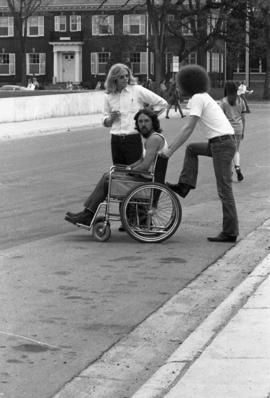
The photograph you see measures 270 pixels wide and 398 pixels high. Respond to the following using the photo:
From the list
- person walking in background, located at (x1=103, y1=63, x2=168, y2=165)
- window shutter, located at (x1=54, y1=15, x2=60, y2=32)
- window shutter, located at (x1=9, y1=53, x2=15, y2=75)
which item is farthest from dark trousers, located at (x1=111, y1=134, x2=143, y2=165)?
window shutter, located at (x1=9, y1=53, x2=15, y2=75)

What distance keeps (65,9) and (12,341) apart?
7102 cm

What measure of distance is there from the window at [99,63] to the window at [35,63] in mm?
4316

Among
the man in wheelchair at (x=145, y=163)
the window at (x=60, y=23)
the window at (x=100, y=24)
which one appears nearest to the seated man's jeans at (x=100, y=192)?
the man in wheelchair at (x=145, y=163)

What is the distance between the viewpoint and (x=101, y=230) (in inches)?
356

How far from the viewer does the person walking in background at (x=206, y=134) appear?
28.4 ft

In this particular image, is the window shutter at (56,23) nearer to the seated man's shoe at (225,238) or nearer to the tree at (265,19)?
the tree at (265,19)

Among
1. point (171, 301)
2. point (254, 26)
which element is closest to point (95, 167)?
point (171, 301)

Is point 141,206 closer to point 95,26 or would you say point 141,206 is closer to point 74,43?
point 74,43

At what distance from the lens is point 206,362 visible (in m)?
4.93

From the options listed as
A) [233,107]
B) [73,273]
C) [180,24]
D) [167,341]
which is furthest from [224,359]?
[180,24]

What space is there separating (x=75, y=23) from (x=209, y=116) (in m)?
67.7

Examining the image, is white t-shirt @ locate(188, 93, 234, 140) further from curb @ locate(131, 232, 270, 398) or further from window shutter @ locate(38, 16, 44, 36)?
window shutter @ locate(38, 16, 44, 36)

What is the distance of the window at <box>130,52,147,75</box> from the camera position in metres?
73.0

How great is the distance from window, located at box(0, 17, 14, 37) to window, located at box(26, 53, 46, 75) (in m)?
2.53
